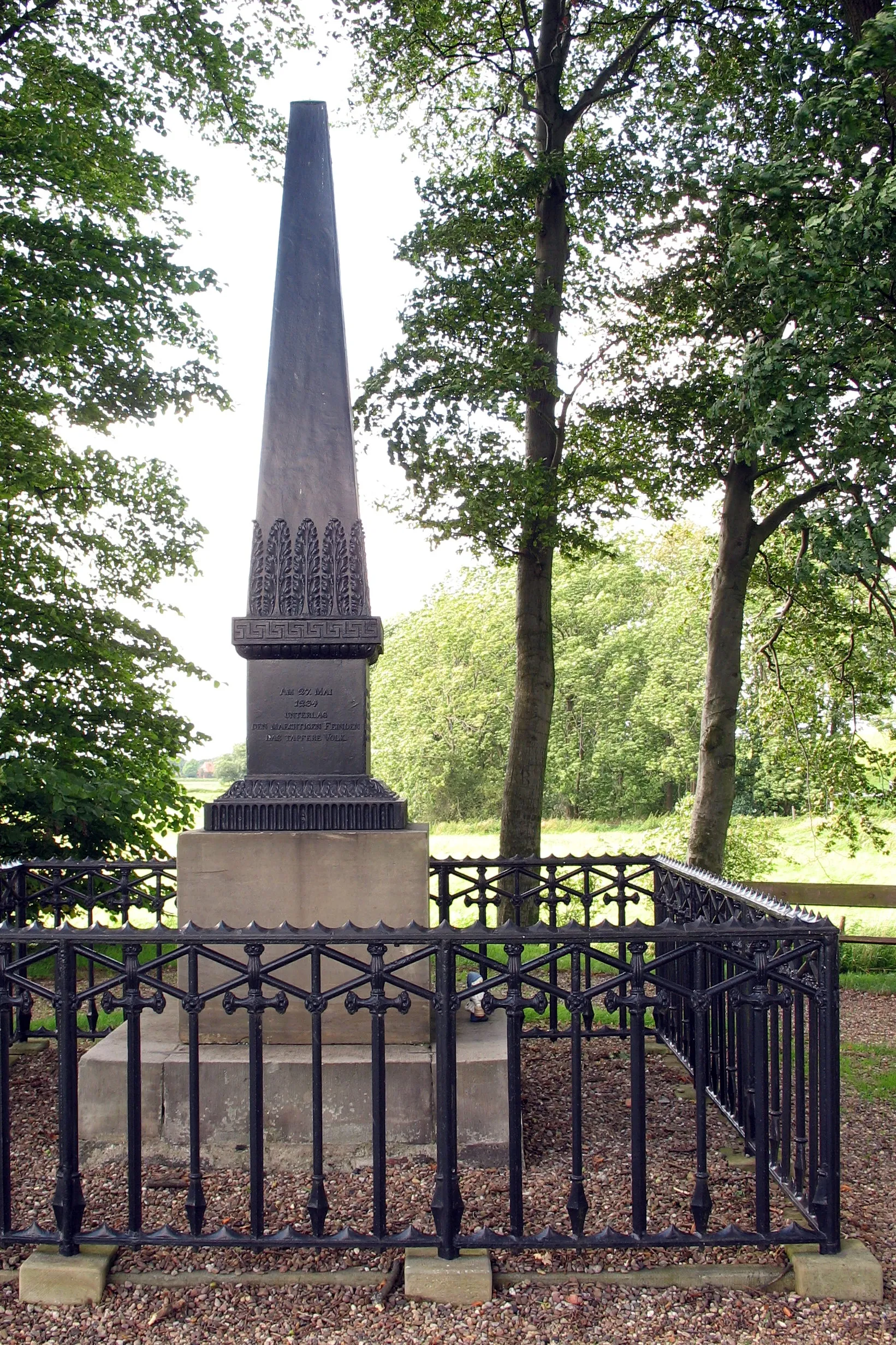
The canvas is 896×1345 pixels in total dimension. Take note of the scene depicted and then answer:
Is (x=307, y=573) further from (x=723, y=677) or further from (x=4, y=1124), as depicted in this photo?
(x=723, y=677)

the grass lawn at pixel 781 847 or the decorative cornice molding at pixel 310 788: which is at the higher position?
the decorative cornice molding at pixel 310 788

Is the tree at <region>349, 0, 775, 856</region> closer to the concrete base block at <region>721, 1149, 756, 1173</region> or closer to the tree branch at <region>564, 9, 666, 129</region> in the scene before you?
the tree branch at <region>564, 9, 666, 129</region>

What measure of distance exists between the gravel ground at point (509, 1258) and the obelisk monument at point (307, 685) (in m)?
0.78

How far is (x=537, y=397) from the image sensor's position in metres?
11.4

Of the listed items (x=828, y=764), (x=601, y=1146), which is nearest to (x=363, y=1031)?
(x=601, y=1146)

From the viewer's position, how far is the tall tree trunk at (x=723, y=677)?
39.0ft

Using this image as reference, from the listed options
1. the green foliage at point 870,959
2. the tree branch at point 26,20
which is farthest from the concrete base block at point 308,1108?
the tree branch at point 26,20

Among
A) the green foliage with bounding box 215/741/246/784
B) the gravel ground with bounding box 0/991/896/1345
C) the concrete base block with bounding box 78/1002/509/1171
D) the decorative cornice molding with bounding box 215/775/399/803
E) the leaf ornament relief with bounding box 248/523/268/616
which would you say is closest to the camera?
the gravel ground with bounding box 0/991/896/1345

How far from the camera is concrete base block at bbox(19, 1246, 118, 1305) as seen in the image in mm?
3350

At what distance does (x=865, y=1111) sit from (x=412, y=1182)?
9.49ft

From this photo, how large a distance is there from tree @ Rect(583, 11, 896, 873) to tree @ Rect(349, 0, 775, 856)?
0.82 meters

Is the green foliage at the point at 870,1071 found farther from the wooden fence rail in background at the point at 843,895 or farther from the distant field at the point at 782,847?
the distant field at the point at 782,847

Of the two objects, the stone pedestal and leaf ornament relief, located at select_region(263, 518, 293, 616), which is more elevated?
leaf ornament relief, located at select_region(263, 518, 293, 616)

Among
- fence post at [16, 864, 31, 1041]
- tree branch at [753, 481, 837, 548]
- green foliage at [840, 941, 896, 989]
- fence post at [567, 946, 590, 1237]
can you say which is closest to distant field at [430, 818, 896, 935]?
green foliage at [840, 941, 896, 989]
